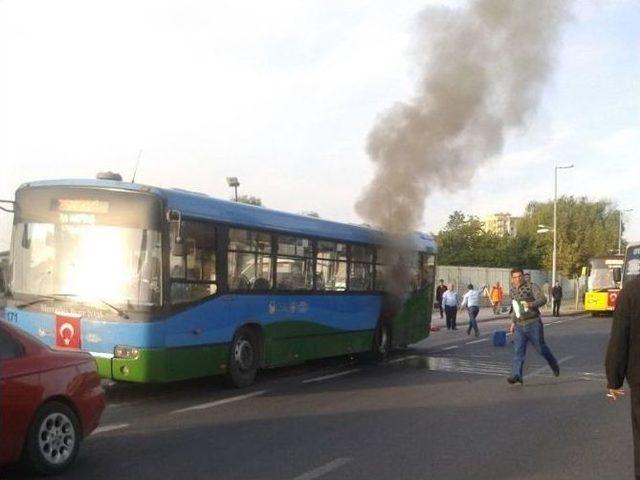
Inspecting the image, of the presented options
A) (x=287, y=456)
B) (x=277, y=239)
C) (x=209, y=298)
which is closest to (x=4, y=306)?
(x=209, y=298)

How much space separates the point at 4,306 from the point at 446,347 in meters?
12.2

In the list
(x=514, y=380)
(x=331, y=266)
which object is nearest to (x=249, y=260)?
(x=331, y=266)

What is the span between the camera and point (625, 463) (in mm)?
7230

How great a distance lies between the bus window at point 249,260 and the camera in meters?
11.3

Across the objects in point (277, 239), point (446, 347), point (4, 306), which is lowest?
point (446, 347)

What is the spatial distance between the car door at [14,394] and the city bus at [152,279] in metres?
3.56

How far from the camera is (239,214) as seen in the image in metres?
11.5

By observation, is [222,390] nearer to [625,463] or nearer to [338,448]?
[338,448]

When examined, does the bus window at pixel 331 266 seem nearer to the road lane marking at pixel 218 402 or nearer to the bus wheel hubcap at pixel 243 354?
the bus wheel hubcap at pixel 243 354

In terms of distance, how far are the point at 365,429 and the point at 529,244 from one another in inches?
2382

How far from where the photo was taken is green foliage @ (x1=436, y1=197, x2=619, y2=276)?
59156 mm

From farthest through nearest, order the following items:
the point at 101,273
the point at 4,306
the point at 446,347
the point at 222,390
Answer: the point at 446,347 < the point at 222,390 < the point at 4,306 < the point at 101,273

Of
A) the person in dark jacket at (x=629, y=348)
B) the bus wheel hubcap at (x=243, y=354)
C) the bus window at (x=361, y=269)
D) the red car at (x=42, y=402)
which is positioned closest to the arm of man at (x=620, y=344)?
the person in dark jacket at (x=629, y=348)

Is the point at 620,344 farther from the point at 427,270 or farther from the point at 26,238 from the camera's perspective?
the point at 427,270
